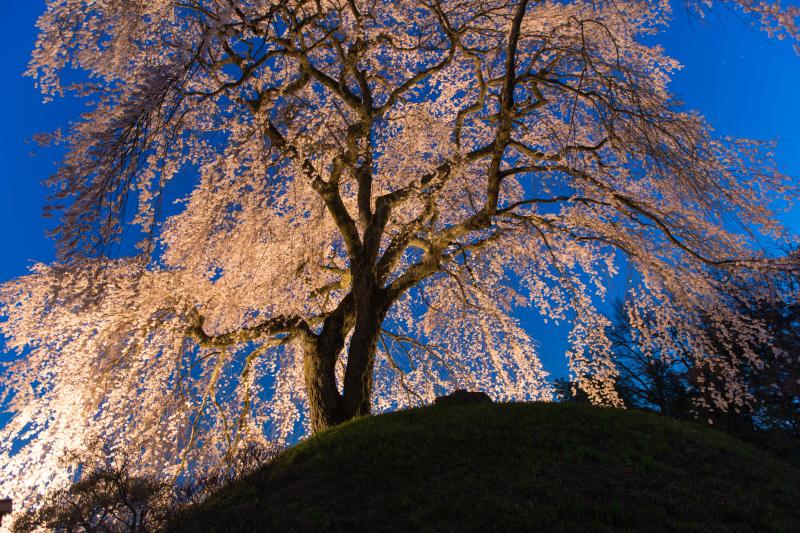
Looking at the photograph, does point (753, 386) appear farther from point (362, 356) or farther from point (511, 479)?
point (511, 479)

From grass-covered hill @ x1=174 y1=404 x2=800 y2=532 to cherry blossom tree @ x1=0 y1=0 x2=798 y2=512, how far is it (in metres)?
1.49

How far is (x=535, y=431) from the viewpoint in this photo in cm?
550

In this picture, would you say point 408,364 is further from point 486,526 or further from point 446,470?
point 486,526

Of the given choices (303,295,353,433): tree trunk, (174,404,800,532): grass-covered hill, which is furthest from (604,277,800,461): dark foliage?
(303,295,353,433): tree trunk

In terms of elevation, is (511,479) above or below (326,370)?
below

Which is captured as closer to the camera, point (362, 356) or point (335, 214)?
point (362, 356)

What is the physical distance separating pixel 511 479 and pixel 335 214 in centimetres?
475

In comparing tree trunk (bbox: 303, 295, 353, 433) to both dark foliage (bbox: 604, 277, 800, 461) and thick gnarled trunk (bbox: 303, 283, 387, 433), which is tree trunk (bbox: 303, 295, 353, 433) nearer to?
thick gnarled trunk (bbox: 303, 283, 387, 433)

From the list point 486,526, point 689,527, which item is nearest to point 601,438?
point 689,527

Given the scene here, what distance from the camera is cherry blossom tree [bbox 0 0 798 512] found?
5930 millimetres

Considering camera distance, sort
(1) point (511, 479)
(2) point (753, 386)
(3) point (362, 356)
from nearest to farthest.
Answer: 1. (1) point (511, 479)
2. (3) point (362, 356)
3. (2) point (753, 386)

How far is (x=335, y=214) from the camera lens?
7.63 m

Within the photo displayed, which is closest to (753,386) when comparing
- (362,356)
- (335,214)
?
(362,356)

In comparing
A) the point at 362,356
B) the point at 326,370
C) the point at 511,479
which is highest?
the point at 362,356
